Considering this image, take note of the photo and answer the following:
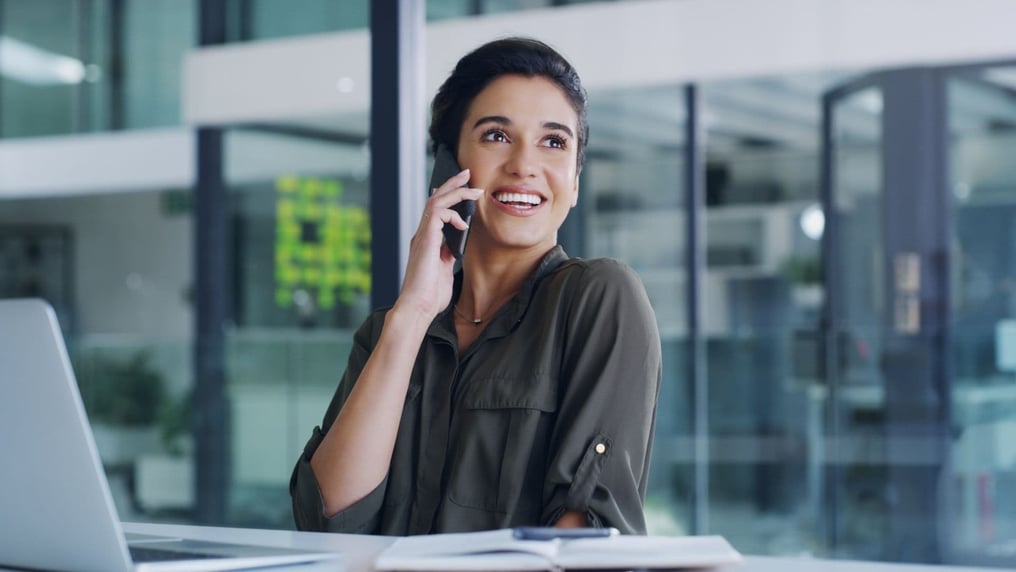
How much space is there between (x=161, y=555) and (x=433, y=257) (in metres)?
0.69

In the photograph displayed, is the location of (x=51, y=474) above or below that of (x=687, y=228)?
below

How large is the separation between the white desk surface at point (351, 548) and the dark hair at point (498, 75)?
72 cm

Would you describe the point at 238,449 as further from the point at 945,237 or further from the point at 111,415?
the point at 945,237

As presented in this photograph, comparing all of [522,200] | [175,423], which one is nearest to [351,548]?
[522,200]

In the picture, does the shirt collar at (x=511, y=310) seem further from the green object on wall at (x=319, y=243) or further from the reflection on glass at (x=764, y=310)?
the green object on wall at (x=319, y=243)

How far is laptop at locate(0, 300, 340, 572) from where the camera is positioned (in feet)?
3.51

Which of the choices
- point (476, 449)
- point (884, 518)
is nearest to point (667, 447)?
point (884, 518)

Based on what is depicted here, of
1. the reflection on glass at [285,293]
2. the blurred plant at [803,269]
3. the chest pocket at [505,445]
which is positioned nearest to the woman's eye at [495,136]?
the chest pocket at [505,445]

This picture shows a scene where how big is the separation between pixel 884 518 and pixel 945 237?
107cm

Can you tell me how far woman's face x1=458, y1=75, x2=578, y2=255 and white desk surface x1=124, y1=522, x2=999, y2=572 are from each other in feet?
1.89

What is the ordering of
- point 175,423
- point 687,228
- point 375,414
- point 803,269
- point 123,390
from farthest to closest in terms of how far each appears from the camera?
point 123,390
point 175,423
point 687,228
point 803,269
point 375,414

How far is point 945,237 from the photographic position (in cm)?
437

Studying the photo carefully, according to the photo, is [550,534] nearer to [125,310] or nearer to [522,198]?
[522,198]

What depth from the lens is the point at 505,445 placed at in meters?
1.59
